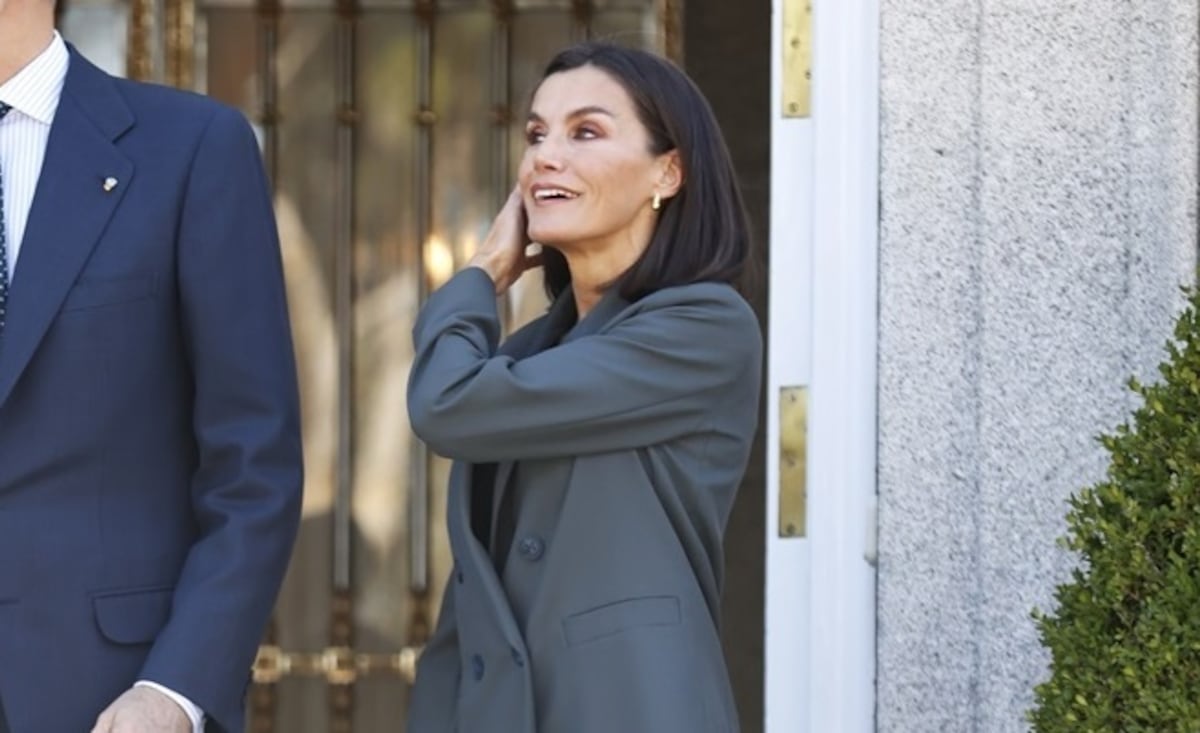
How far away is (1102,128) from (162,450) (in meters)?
1.74

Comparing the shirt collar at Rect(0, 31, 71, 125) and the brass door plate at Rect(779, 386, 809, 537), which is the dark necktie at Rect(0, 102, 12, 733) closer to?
the shirt collar at Rect(0, 31, 71, 125)

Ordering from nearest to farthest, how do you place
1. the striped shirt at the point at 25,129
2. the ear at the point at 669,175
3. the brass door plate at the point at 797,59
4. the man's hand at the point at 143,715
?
the man's hand at the point at 143,715, the striped shirt at the point at 25,129, the ear at the point at 669,175, the brass door plate at the point at 797,59

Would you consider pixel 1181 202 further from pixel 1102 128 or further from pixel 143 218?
pixel 143 218

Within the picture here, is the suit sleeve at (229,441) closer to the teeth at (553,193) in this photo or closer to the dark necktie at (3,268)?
the dark necktie at (3,268)

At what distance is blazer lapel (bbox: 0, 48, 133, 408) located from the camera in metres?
2.62

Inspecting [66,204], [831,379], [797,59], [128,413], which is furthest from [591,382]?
A: [797,59]

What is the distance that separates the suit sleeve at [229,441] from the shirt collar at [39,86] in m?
0.19

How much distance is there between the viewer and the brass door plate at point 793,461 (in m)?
3.82

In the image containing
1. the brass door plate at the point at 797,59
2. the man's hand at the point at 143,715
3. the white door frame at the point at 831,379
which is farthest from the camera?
the brass door plate at the point at 797,59

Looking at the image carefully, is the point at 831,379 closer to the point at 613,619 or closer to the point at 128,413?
the point at 613,619

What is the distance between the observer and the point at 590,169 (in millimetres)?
2785

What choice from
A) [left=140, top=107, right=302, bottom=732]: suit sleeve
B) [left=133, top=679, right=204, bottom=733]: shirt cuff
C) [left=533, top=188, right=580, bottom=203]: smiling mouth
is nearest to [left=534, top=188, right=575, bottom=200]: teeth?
[left=533, top=188, right=580, bottom=203]: smiling mouth

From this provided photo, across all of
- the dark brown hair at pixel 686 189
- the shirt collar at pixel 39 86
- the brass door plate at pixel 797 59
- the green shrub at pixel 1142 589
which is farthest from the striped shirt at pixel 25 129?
the brass door plate at pixel 797 59

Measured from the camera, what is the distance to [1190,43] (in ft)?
12.1
